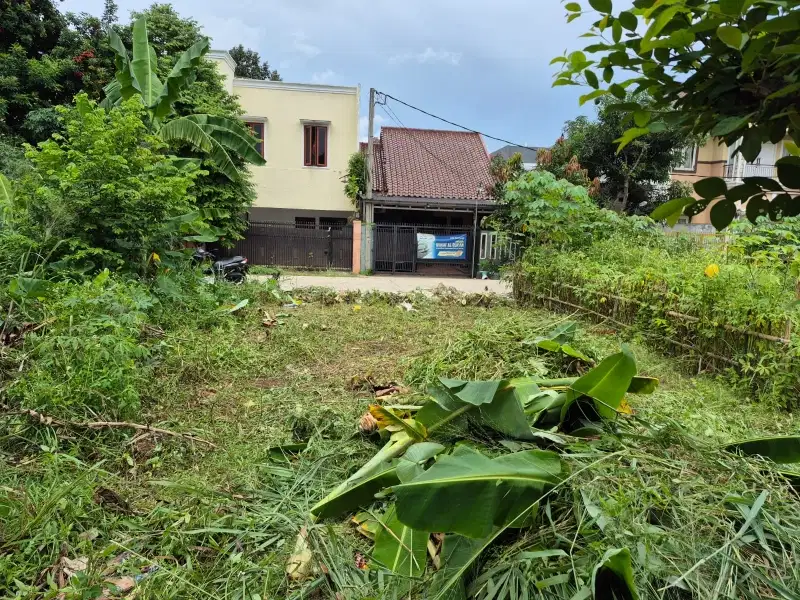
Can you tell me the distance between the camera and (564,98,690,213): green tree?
704 inches

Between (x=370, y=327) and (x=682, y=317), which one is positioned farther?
(x=370, y=327)

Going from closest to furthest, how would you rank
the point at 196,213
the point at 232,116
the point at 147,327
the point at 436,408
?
the point at 436,408 → the point at 147,327 → the point at 196,213 → the point at 232,116

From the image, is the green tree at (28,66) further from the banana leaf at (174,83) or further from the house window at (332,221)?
the banana leaf at (174,83)

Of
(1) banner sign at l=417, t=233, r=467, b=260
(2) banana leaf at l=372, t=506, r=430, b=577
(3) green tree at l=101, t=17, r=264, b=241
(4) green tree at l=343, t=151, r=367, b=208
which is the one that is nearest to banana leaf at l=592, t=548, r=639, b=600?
(2) banana leaf at l=372, t=506, r=430, b=577

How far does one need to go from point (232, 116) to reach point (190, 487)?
606 inches

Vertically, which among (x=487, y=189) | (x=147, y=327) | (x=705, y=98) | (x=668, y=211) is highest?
(x=487, y=189)

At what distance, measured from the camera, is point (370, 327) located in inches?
289

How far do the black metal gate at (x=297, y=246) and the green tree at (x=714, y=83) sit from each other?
18.0 metres

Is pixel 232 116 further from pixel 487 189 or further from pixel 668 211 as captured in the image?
pixel 668 211

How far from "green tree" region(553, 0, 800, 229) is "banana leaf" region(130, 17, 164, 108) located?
8524 mm

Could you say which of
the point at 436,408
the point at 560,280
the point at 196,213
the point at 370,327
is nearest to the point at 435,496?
the point at 436,408

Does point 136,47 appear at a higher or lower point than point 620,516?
higher

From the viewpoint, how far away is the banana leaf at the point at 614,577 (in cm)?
134

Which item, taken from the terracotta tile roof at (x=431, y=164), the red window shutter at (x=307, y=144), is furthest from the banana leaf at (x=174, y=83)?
the red window shutter at (x=307, y=144)
